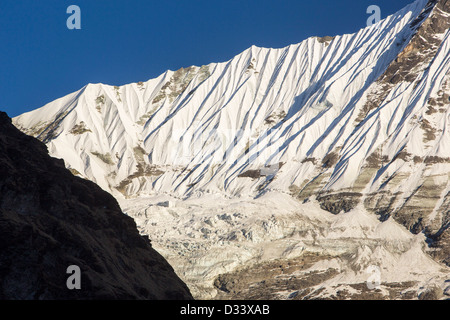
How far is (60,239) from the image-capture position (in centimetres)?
6278

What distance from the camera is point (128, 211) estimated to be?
190m

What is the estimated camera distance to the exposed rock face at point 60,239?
5700 centimetres

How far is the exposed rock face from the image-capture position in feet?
187

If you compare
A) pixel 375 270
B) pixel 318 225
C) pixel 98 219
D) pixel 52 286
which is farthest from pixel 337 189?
pixel 52 286

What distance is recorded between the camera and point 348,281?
15550cm
